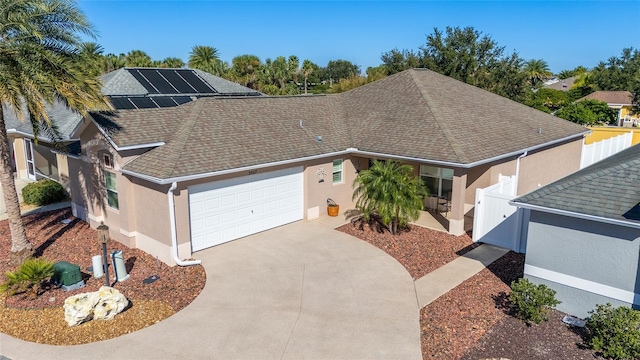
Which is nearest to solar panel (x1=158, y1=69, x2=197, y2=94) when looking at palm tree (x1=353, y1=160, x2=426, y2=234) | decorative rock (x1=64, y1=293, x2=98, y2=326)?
palm tree (x1=353, y1=160, x2=426, y2=234)

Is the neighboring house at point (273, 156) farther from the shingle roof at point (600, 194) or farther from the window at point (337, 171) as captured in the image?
the shingle roof at point (600, 194)

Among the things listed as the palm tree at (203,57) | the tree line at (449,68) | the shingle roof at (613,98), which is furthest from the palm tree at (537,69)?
the palm tree at (203,57)

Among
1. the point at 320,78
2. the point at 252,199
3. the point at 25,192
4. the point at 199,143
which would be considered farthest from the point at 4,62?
the point at 320,78

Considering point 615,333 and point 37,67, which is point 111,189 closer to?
point 37,67

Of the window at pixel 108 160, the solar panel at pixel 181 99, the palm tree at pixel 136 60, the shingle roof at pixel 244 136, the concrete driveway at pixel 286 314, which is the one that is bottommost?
the concrete driveway at pixel 286 314

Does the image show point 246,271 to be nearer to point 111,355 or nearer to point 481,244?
point 111,355

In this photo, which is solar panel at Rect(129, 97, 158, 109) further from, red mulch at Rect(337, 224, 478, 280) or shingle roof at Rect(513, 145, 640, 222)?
shingle roof at Rect(513, 145, 640, 222)
